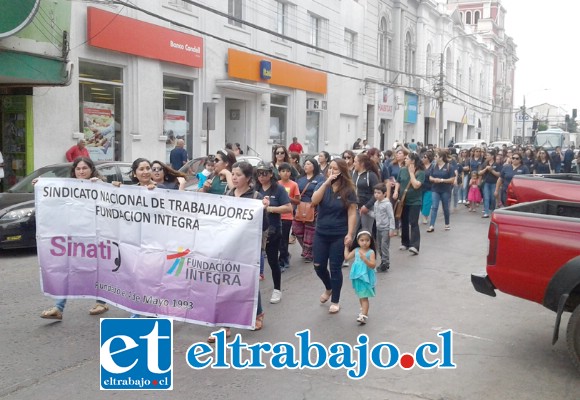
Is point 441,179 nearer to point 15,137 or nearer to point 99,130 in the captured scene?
point 99,130

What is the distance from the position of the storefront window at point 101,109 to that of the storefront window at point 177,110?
2.01 m

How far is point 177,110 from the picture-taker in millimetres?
21047

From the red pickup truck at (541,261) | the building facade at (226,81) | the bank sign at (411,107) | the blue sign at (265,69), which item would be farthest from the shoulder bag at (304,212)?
the bank sign at (411,107)

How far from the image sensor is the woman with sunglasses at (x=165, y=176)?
6918mm

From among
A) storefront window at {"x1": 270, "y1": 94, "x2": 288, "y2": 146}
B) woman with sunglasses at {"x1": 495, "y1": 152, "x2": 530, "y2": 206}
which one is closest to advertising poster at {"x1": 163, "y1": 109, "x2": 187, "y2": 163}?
storefront window at {"x1": 270, "y1": 94, "x2": 288, "y2": 146}

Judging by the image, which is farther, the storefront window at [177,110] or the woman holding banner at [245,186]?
the storefront window at [177,110]

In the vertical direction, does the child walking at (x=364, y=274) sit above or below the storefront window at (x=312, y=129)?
below

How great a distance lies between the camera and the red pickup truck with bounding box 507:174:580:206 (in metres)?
8.09

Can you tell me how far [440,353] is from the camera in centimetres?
571

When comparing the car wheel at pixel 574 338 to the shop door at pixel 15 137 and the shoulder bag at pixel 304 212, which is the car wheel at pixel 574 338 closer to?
the shoulder bag at pixel 304 212

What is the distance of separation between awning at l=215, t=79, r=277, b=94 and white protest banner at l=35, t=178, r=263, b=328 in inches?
645

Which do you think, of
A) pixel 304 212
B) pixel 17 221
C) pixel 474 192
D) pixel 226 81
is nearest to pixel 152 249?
pixel 304 212

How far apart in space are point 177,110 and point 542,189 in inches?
588

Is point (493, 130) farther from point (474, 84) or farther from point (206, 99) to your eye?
point (206, 99)
